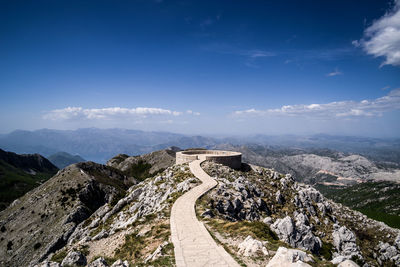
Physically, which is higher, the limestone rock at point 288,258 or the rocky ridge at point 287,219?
the limestone rock at point 288,258

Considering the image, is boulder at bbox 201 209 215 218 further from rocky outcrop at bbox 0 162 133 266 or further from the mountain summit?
rocky outcrop at bbox 0 162 133 266

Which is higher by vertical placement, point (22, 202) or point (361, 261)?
point (361, 261)

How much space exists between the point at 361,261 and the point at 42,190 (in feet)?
335

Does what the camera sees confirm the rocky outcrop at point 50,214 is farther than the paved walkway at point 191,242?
Yes

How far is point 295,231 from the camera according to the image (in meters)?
33.5

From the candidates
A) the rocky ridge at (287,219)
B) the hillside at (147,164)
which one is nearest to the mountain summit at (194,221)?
the rocky ridge at (287,219)

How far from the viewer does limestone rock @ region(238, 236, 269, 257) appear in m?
17.5

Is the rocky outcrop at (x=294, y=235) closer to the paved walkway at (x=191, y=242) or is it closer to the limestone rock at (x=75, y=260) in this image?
the paved walkway at (x=191, y=242)

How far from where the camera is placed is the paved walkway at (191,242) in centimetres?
1681

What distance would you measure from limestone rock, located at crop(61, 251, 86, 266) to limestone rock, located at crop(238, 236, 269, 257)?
59.8 ft

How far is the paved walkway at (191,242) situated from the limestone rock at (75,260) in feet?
35.9

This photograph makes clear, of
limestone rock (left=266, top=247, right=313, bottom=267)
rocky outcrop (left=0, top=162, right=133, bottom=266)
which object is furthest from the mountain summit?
rocky outcrop (left=0, top=162, right=133, bottom=266)

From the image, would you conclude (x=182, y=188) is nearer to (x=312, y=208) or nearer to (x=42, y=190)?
(x=312, y=208)

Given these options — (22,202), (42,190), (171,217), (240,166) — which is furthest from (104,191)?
(171,217)
